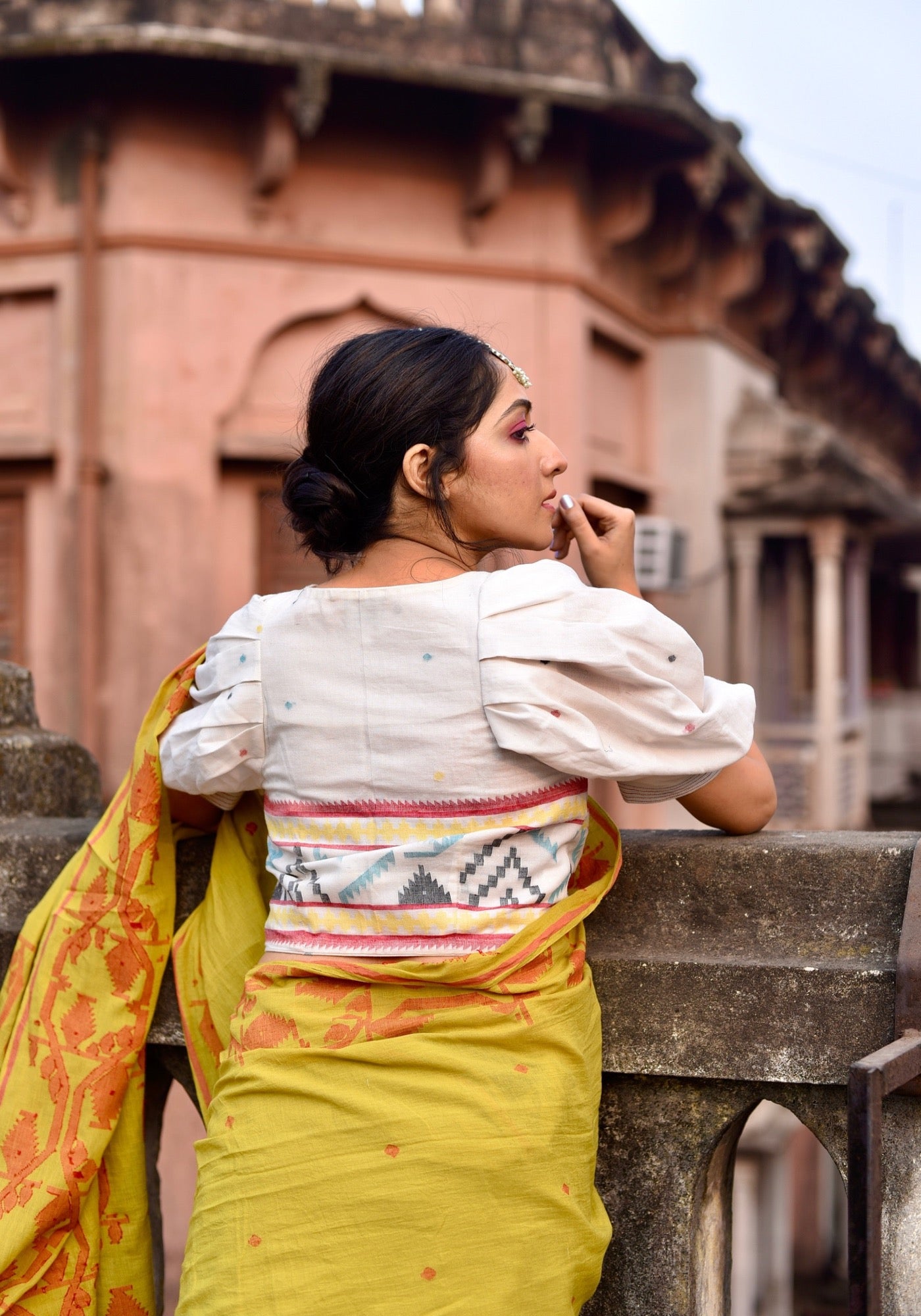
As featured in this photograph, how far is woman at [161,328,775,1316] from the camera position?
1370 millimetres

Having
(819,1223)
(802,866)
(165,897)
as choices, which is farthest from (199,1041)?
(819,1223)

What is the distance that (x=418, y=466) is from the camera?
1524 millimetres

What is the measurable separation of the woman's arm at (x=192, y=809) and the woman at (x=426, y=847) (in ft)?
0.63

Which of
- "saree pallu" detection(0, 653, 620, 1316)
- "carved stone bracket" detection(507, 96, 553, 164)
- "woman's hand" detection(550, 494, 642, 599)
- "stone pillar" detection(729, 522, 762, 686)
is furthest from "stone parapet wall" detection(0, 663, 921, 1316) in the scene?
"stone pillar" detection(729, 522, 762, 686)

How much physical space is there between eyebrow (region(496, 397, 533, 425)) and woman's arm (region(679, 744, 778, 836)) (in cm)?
46

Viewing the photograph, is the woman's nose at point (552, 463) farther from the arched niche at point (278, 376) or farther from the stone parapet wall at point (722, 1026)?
the arched niche at point (278, 376)

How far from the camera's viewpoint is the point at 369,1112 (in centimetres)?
138

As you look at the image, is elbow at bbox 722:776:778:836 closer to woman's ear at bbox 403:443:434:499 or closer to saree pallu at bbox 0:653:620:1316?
saree pallu at bbox 0:653:620:1316

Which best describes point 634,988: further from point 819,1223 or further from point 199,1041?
point 819,1223

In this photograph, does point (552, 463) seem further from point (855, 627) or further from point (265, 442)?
point (855, 627)

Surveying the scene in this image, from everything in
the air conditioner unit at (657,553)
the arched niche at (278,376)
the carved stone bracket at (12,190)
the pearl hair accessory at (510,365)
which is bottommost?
the pearl hair accessory at (510,365)

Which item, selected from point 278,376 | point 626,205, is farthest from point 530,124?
point 278,376

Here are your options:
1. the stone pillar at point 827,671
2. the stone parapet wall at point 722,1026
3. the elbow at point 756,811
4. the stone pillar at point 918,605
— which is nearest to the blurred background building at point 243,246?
the stone pillar at point 827,671

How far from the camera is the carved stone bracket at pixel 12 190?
713cm
